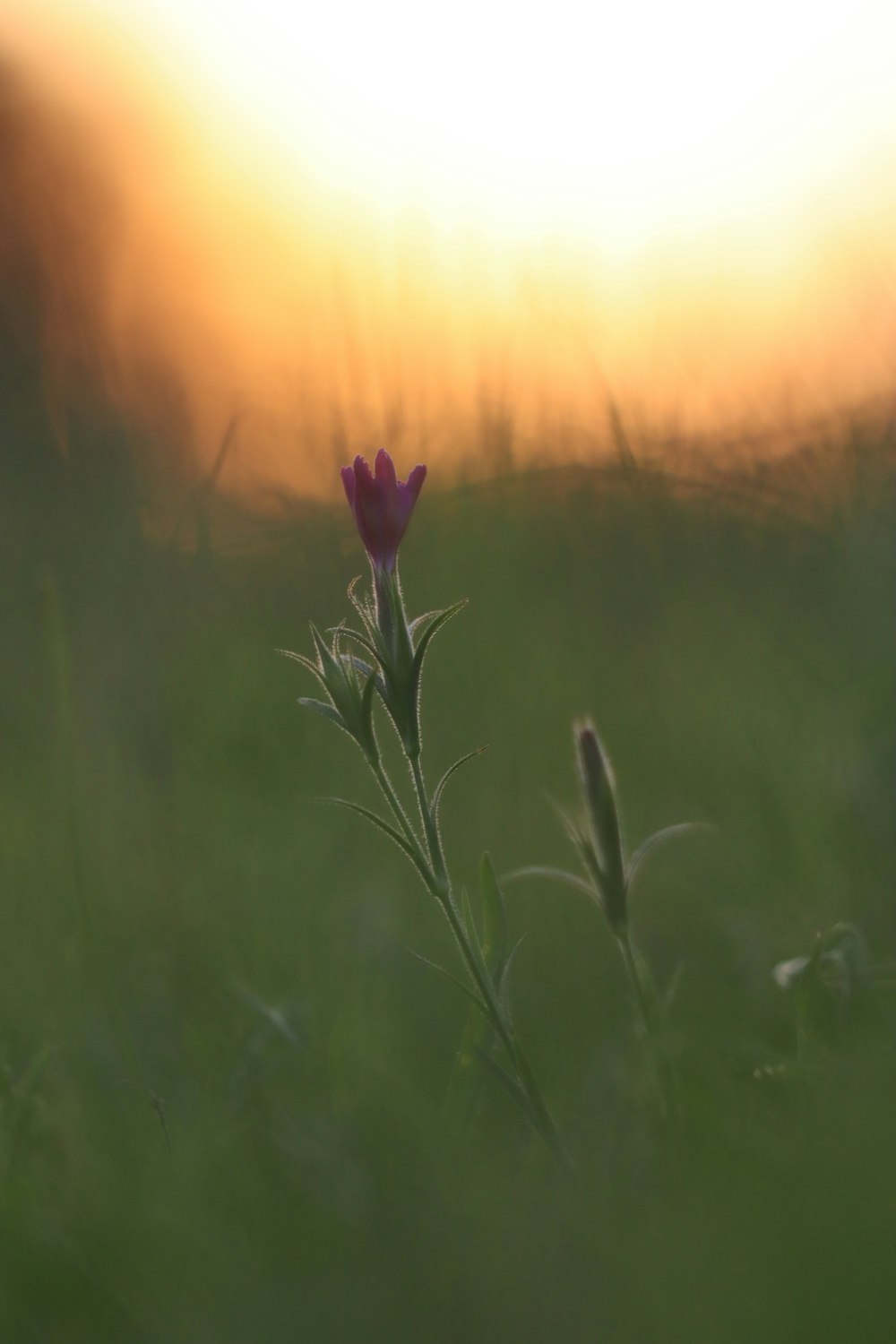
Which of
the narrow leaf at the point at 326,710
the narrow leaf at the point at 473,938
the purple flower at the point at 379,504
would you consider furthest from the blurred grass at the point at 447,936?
the purple flower at the point at 379,504

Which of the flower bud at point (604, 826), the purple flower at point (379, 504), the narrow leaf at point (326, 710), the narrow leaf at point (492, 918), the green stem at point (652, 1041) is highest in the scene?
the purple flower at point (379, 504)

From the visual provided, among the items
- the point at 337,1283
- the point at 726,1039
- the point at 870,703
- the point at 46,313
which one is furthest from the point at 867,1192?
the point at 46,313

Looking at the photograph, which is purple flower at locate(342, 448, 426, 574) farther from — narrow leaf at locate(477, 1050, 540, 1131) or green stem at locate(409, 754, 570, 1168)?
narrow leaf at locate(477, 1050, 540, 1131)

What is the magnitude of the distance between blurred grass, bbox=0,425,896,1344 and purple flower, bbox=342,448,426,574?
34 centimetres

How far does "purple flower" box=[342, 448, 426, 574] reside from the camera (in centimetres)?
108

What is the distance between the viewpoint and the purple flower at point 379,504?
108 centimetres

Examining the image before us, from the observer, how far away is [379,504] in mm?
1092

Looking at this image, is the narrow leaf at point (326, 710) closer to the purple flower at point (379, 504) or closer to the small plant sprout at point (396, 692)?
the small plant sprout at point (396, 692)

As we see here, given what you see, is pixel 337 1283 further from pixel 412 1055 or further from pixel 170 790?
pixel 170 790

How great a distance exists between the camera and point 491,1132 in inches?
43.0

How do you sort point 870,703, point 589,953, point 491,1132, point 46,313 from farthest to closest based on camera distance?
point 46,313
point 870,703
point 589,953
point 491,1132

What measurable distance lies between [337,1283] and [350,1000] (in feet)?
1.90

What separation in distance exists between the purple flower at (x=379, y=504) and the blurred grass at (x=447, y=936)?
343 mm

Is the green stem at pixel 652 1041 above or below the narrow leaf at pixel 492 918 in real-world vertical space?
below
